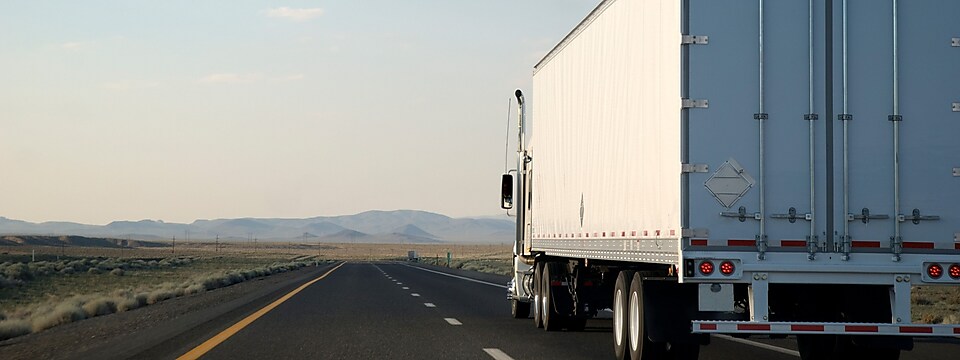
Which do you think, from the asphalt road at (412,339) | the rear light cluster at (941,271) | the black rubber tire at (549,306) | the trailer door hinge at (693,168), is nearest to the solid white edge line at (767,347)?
the asphalt road at (412,339)

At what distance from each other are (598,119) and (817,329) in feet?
13.3

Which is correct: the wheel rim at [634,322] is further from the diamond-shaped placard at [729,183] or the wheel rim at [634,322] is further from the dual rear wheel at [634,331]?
the diamond-shaped placard at [729,183]

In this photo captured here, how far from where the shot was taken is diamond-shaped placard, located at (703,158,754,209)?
9.65 metres

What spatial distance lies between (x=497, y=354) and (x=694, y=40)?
181 inches

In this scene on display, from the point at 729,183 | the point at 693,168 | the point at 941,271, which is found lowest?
the point at 941,271

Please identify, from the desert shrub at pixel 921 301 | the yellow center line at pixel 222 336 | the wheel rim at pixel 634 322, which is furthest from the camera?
the desert shrub at pixel 921 301

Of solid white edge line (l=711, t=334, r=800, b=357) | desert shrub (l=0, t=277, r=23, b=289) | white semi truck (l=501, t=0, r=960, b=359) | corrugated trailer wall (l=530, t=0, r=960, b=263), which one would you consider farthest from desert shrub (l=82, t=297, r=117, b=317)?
desert shrub (l=0, t=277, r=23, b=289)

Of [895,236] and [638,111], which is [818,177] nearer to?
[895,236]

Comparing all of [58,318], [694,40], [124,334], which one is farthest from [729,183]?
[58,318]

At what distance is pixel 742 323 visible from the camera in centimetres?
967

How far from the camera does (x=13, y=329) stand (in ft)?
57.1

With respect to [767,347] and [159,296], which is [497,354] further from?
[159,296]

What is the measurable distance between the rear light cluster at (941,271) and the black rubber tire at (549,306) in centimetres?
701

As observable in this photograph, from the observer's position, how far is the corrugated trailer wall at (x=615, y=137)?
10.1m
